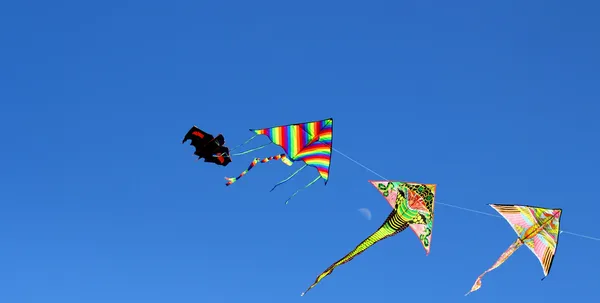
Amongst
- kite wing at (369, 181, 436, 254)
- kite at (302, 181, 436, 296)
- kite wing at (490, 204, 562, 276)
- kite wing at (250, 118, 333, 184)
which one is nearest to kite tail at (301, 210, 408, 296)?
kite at (302, 181, 436, 296)

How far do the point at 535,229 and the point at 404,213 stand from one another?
339 cm

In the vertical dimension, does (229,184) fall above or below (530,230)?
above

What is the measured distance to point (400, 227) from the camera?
18.1 m

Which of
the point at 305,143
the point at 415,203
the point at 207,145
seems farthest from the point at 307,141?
the point at 415,203

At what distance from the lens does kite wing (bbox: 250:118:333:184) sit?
1795 centimetres

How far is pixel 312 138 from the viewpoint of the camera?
712 inches

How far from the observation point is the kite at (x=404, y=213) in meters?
17.7

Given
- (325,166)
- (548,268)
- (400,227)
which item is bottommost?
(548,268)

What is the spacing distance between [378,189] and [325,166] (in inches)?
60.2

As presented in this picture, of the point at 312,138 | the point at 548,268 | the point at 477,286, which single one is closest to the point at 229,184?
the point at 312,138

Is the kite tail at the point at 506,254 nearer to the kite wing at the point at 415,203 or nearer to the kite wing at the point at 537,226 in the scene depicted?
the kite wing at the point at 537,226

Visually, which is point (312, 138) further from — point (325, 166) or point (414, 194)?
point (414, 194)

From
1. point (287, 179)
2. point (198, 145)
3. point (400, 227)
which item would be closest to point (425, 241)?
point (400, 227)

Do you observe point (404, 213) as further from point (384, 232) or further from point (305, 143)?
point (305, 143)
